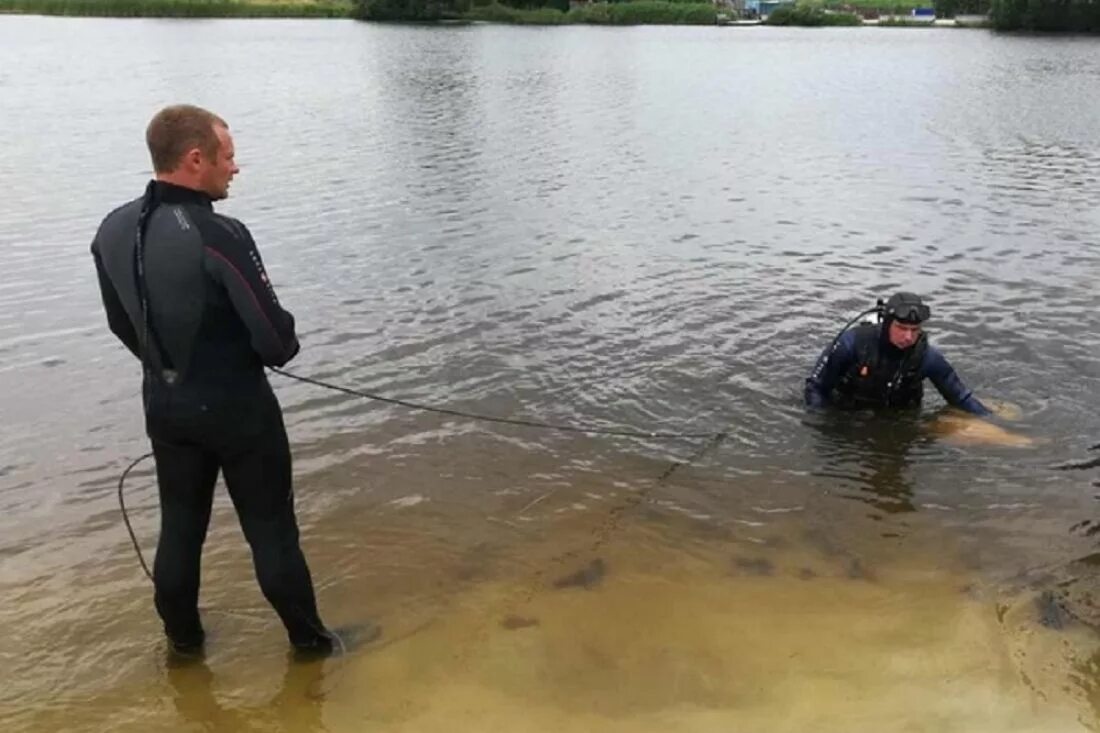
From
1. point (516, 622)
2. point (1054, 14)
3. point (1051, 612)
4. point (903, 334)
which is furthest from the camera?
point (1054, 14)

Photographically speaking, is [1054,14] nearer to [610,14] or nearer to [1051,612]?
[610,14]

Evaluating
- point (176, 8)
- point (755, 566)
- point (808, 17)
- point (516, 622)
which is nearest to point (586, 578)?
point (516, 622)

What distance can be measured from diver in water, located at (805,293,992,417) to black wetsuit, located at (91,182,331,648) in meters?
5.23

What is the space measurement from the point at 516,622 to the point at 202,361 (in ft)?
7.90

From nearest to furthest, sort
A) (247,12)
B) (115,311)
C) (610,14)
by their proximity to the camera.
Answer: (115,311)
(247,12)
(610,14)

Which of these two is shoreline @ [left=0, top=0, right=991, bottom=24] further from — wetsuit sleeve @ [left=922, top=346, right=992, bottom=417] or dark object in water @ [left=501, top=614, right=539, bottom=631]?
dark object in water @ [left=501, top=614, right=539, bottom=631]

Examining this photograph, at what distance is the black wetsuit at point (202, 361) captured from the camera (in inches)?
148

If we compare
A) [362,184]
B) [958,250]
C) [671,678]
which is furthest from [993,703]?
[362,184]

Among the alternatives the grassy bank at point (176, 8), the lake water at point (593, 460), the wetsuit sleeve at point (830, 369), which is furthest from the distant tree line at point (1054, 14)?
the wetsuit sleeve at point (830, 369)

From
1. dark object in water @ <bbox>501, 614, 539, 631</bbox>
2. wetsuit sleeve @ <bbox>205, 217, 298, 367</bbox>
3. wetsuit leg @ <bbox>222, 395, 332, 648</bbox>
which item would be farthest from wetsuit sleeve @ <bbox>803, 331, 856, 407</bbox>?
wetsuit sleeve @ <bbox>205, 217, 298, 367</bbox>

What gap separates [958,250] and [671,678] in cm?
1206

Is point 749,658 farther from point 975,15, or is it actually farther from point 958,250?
point 975,15

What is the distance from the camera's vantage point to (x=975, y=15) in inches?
3900

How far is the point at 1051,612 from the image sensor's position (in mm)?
5496
